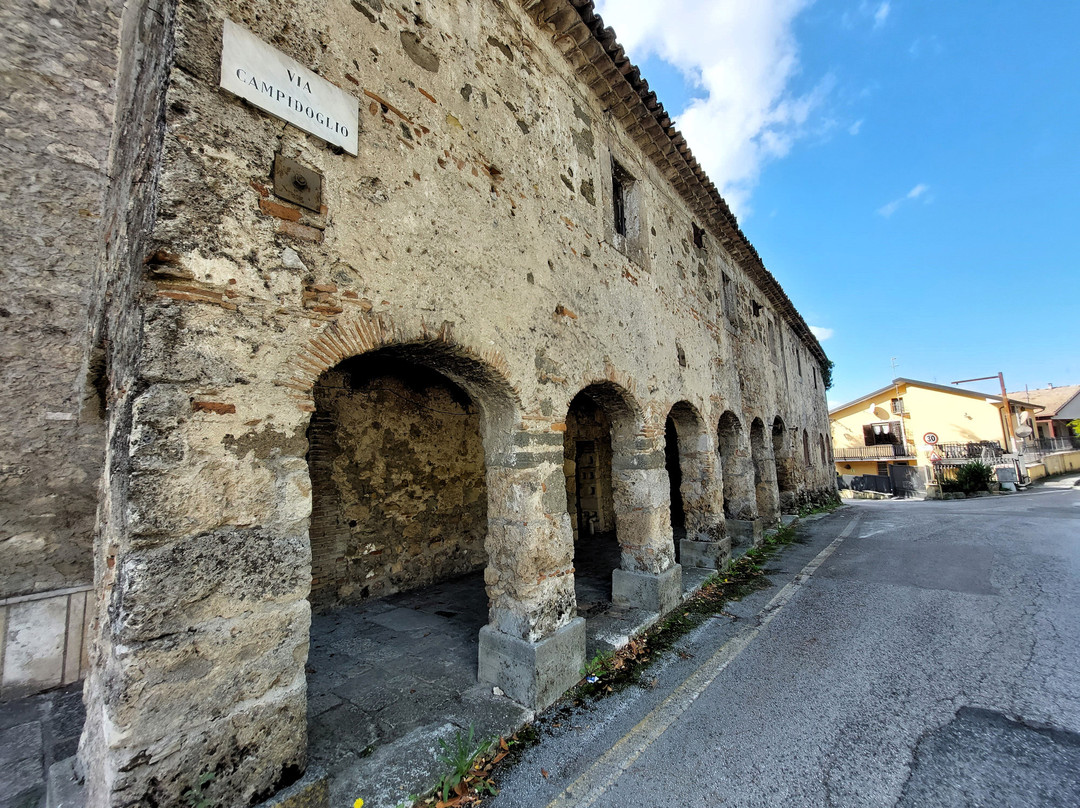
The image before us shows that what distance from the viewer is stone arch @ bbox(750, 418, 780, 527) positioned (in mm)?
9812

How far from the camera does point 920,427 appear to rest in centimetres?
2802

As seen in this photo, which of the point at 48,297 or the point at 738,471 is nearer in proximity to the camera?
the point at 48,297

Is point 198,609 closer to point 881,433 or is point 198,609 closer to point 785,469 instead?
point 785,469

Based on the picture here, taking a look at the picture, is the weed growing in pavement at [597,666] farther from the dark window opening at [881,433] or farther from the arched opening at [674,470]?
the dark window opening at [881,433]

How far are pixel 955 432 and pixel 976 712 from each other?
32440mm

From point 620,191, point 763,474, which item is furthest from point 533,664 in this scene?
point 763,474

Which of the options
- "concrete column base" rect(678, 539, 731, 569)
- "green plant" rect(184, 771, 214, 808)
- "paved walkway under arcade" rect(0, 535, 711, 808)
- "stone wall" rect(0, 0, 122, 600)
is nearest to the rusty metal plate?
"stone wall" rect(0, 0, 122, 600)

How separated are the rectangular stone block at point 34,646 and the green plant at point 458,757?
11.5 ft

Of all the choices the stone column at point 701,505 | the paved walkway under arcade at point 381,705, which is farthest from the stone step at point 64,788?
the stone column at point 701,505

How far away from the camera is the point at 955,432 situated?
89.1 feet

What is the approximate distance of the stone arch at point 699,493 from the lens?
6.85 metres

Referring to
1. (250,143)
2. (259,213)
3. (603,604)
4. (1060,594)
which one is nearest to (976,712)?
(603,604)

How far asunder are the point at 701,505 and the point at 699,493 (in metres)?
0.18

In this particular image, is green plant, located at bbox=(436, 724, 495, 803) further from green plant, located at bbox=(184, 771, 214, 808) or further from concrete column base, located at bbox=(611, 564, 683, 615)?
concrete column base, located at bbox=(611, 564, 683, 615)
